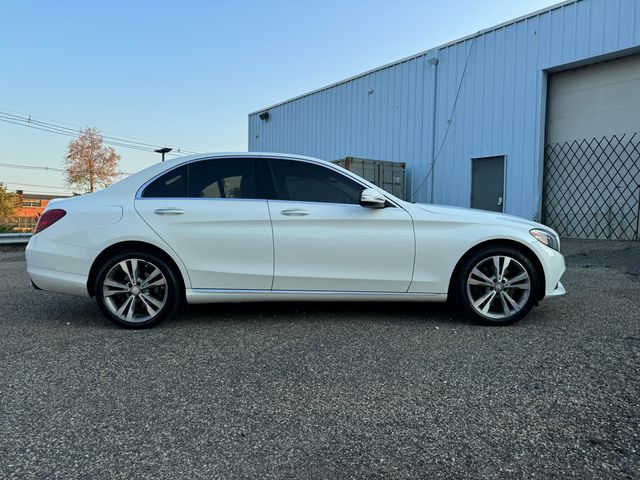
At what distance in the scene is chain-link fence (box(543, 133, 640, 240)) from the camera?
1089cm

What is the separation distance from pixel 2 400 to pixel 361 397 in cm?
204

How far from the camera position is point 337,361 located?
128 inches

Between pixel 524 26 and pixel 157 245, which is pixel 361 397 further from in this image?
pixel 524 26

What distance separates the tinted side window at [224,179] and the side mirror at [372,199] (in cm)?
93

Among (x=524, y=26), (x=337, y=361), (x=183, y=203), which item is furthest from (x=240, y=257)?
(x=524, y=26)

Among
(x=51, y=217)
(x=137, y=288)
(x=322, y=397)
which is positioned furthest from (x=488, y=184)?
(x=322, y=397)

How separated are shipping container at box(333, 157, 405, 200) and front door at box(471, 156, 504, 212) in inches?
86.6

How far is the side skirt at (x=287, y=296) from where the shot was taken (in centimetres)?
411

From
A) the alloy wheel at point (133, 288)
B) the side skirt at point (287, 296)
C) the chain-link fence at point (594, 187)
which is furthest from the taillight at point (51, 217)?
the chain-link fence at point (594, 187)

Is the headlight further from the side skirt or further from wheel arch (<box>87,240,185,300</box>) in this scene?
wheel arch (<box>87,240,185,300</box>)

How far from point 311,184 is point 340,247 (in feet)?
2.17

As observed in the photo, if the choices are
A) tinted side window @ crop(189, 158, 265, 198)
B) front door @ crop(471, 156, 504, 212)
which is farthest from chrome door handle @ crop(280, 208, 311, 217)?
front door @ crop(471, 156, 504, 212)

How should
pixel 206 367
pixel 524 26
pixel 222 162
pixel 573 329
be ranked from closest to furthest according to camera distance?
pixel 206 367 < pixel 573 329 < pixel 222 162 < pixel 524 26

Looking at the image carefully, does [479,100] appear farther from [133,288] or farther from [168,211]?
[133,288]
